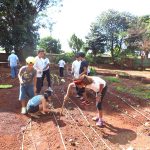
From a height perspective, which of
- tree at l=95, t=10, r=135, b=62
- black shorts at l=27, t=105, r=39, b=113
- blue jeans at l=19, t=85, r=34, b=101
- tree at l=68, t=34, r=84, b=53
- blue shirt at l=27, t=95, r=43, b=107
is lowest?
black shorts at l=27, t=105, r=39, b=113

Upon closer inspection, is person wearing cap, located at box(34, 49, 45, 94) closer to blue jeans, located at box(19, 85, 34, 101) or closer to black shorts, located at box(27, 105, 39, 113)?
blue jeans, located at box(19, 85, 34, 101)

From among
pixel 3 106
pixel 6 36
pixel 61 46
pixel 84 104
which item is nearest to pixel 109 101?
pixel 84 104

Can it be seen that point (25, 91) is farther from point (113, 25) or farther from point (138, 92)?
point (113, 25)

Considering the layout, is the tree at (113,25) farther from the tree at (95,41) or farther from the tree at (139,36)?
the tree at (139,36)

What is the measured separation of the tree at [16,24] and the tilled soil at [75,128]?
Result: 1520cm

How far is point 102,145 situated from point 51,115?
2389mm

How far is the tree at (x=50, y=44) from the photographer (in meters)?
40.2

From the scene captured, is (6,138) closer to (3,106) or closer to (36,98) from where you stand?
(36,98)

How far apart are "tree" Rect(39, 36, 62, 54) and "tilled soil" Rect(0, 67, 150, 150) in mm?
29498

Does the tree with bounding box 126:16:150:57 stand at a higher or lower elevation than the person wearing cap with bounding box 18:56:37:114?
higher

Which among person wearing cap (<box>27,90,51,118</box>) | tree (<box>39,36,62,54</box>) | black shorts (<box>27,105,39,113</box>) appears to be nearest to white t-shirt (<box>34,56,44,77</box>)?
person wearing cap (<box>27,90,51,118</box>)

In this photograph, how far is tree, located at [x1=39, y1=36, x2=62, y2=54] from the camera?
40.2 metres

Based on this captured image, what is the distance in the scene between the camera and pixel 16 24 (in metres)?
25.6

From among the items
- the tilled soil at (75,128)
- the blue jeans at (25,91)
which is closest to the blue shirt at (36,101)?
the tilled soil at (75,128)
